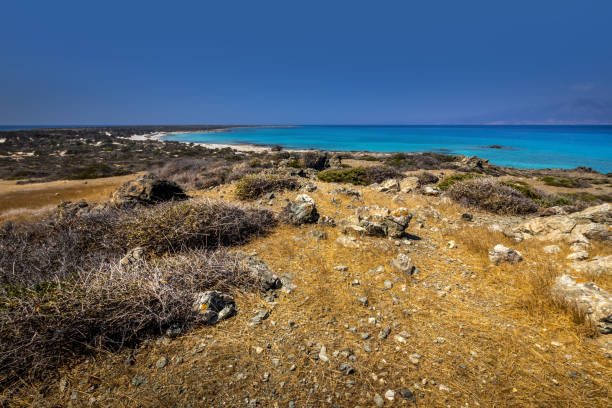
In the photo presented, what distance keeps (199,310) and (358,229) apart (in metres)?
3.82

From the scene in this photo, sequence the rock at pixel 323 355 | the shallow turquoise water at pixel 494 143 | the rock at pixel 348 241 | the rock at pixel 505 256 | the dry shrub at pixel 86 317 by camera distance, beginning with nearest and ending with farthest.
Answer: the dry shrub at pixel 86 317 < the rock at pixel 323 355 < the rock at pixel 505 256 < the rock at pixel 348 241 < the shallow turquoise water at pixel 494 143

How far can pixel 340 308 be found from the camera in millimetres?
3598

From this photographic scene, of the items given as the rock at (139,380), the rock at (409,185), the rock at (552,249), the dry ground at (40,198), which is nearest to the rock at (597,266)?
the rock at (552,249)

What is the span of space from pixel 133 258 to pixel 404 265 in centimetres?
487

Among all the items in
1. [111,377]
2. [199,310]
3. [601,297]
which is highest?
[601,297]

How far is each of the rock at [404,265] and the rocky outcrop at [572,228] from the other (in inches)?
129

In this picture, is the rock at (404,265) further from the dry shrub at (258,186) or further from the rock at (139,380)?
the dry shrub at (258,186)

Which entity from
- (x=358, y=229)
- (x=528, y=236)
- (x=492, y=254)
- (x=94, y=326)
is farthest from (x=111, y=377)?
(x=528, y=236)

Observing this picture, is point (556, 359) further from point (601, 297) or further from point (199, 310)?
point (199, 310)

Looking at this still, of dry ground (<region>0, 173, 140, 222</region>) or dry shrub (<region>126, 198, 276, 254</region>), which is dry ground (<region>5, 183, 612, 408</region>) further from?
dry ground (<region>0, 173, 140, 222</region>)

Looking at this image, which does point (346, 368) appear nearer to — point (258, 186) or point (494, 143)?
point (258, 186)

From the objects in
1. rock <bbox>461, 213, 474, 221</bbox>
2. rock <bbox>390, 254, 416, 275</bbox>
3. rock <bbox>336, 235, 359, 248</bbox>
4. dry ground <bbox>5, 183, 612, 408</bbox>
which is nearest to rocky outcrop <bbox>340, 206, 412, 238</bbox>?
rock <bbox>336, 235, 359, 248</bbox>

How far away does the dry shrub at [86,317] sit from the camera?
2.48 metres

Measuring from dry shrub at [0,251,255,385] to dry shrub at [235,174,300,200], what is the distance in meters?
5.61
